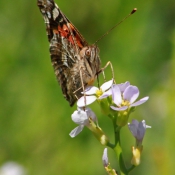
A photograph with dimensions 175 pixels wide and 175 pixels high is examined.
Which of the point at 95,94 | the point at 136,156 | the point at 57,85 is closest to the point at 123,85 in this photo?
the point at 95,94

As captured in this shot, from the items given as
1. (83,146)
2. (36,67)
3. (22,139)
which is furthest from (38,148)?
(36,67)

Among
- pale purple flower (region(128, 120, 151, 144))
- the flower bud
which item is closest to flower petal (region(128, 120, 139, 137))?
pale purple flower (region(128, 120, 151, 144))

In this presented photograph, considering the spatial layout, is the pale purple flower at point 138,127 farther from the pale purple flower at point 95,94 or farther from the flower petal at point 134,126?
the pale purple flower at point 95,94

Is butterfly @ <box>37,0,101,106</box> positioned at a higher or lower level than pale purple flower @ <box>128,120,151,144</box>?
higher

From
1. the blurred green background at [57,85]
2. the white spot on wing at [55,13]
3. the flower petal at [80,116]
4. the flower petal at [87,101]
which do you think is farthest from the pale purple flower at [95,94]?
the blurred green background at [57,85]

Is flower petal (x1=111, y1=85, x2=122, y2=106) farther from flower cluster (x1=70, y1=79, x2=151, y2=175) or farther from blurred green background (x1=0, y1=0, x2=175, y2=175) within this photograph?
blurred green background (x1=0, y1=0, x2=175, y2=175)

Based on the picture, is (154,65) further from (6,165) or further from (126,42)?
(6,165)
